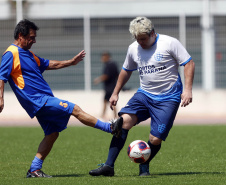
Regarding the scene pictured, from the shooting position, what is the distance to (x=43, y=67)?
8.63 metres

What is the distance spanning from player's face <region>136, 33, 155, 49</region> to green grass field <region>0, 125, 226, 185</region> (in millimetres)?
1662

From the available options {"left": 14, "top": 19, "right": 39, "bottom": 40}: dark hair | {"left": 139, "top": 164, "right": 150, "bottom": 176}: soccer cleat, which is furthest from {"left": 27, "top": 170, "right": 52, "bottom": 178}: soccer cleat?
{"left": 14, "top": 19, "right": 39, "bottom": 40}: dark hair

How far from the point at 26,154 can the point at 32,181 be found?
3549 mm

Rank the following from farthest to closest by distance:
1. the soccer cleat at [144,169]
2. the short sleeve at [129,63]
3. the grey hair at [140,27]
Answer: the short sleeve at [129,63], the soccer cleat at [144,169], the grey hair at [140,27]

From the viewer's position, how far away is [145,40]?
815cm

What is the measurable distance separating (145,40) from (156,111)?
921 millimetres

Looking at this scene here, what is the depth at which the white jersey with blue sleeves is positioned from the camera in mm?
8234

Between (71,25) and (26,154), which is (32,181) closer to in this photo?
(26,154)

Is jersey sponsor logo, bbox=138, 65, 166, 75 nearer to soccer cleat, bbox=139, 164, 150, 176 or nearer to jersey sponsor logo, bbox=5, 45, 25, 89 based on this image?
soccer cleat, bbox=139, 164, 150, 176

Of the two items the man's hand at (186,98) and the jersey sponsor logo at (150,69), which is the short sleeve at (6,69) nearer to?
the jersey sponsor logo at (150,69)

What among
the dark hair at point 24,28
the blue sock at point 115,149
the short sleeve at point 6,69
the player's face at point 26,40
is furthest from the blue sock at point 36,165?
the dark hair at point 24,28

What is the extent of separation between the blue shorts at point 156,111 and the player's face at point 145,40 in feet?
2.18

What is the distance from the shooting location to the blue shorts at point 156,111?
8273mm

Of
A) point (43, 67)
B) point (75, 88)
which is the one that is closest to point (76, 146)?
point (43, 67)
